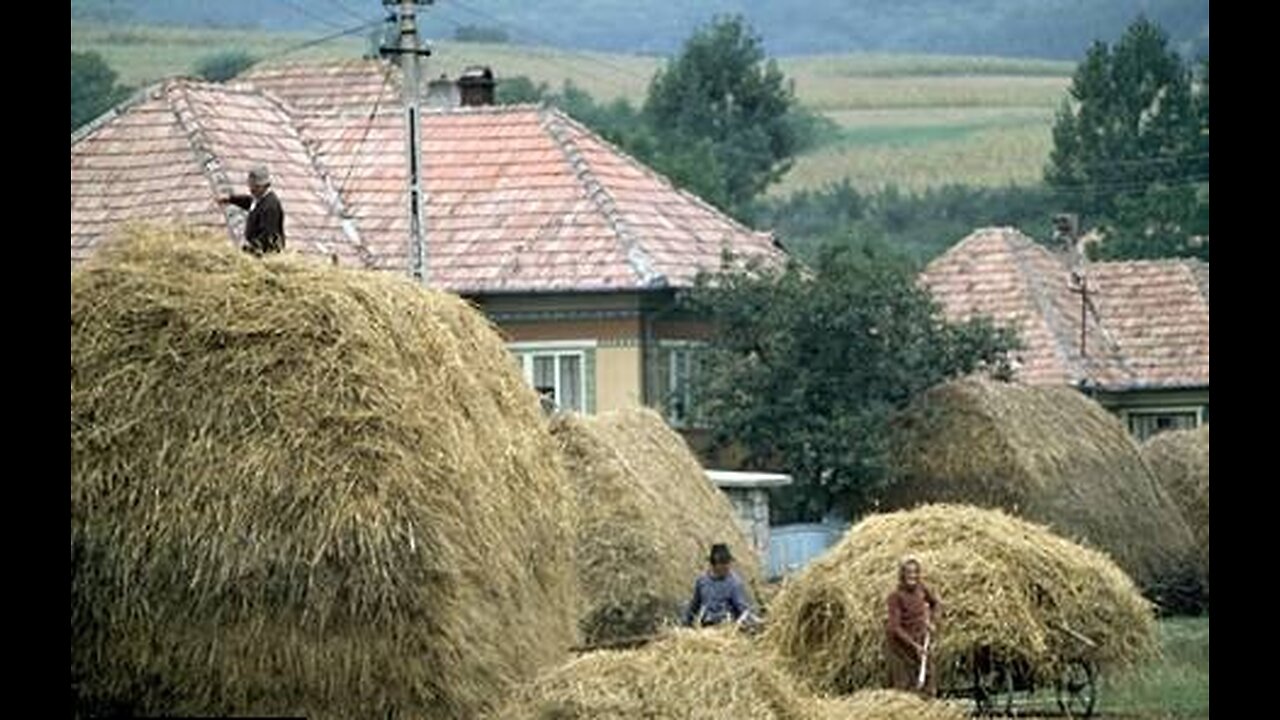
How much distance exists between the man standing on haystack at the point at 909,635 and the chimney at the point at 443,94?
34601 mm

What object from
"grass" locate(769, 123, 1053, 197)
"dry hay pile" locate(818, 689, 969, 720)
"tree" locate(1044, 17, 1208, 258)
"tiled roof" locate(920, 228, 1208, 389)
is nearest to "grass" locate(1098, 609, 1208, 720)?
"dry hay pile" locate(818, 689, 969, 720)

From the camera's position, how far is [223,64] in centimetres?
11838

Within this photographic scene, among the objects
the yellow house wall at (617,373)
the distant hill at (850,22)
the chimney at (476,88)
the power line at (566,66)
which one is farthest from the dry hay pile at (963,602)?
the distant hill at (850,22)

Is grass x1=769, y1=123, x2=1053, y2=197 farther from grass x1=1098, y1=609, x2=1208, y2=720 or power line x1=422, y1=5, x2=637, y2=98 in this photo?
grass x1=1098, y1=609, x2=1208, y2=720

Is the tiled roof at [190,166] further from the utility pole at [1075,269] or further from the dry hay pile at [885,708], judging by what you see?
the dry hay pile at [885,708]

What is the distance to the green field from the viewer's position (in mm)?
122000

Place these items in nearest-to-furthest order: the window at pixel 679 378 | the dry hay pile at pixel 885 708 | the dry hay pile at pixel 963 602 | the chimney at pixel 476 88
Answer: the dry hay pile at pixel 885 708 < the dry hay pile at pixel 963 602 < the window at pixel 679 378 < the chimney at pixel 476 88

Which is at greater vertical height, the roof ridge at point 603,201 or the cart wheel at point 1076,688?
the roof ridge at point 603,201

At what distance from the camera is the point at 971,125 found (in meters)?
133

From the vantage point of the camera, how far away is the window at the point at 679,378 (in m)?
47.9

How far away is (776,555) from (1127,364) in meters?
23.3
